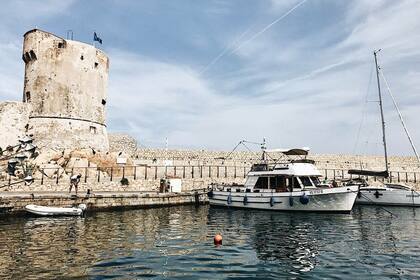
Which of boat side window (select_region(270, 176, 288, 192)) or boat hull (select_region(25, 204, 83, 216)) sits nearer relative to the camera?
boat hull (select_region(25, 204, 83, 216))

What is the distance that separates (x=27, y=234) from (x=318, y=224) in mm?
14139

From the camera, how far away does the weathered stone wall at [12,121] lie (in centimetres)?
3083

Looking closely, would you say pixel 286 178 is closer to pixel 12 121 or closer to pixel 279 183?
pixel 279 183

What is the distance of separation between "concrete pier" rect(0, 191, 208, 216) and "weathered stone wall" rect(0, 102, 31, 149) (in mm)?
12765

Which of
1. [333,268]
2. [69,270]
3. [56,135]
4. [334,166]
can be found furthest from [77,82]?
[334,166]

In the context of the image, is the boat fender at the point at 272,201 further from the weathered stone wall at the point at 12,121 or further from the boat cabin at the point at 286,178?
the weathered stone wall at the point at 12,121

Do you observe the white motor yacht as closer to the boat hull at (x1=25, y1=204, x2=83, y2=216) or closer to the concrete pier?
the concrete pier

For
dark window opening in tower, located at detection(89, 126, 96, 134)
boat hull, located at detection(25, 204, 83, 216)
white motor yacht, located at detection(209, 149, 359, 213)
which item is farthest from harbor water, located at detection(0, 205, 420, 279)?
dark window opening in tower, located at detection(89, 126, 96, 134)

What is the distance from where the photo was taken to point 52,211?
1855 centimetres

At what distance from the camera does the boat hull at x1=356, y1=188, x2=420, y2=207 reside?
83.6 feet

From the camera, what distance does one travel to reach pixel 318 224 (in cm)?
1636

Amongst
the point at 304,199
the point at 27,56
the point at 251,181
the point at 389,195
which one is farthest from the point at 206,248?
the point at 27,56

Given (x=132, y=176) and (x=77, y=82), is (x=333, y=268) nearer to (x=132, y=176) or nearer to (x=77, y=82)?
(x=132, y=176)

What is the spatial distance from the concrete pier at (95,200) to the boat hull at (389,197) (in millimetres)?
14573
